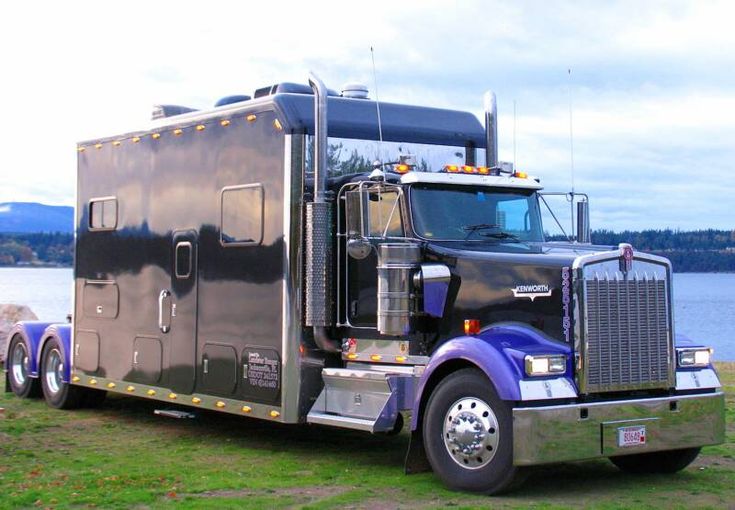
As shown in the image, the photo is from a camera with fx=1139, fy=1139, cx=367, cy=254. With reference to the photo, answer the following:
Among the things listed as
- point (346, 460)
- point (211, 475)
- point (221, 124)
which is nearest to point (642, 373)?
point (346, 460)

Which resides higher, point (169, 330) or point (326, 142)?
point (326, 142)

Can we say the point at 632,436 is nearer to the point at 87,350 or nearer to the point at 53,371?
the point at 87,350

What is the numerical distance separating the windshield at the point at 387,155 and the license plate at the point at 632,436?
3117mm

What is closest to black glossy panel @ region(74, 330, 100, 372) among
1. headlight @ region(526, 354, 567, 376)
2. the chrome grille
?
headlight @ region(526, 354, 567, 376)

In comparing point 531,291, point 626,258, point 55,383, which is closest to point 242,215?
point 531,291

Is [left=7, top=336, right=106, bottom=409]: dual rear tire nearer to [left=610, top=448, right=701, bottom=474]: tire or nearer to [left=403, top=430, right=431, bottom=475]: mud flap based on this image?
[left=403, top=430, right=431, bottom=475]: mud flap

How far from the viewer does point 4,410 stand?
14609 mm

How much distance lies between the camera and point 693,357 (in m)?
9.91

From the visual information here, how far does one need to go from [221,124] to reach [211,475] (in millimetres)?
3729

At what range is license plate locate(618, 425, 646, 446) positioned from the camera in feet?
29.9

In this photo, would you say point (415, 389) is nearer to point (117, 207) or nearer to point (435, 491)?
point (435, 491)

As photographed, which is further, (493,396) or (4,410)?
(4,410)

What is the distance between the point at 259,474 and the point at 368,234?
2.36m

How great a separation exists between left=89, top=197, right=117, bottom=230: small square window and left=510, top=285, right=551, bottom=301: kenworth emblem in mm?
6053
